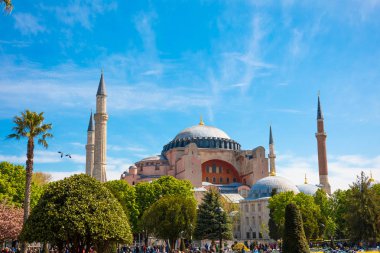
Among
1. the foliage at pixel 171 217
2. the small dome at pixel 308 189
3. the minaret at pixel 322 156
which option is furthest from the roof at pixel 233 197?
the foliage at pixel 171 217

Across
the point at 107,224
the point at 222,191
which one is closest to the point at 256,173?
the point at 222,191

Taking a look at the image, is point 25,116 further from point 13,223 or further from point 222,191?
point 222,191

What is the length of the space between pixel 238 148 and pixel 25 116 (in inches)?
2140

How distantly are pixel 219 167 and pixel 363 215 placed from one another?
41.1 meters

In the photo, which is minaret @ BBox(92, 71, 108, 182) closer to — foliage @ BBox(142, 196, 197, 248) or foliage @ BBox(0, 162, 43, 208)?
foliage @ BBox(0, 162, 43, 208)

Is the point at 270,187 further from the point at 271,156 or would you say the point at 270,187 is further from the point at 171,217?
the point at 171,217

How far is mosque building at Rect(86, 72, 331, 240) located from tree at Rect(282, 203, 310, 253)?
3426cm

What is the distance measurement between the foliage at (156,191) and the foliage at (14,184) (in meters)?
10.7

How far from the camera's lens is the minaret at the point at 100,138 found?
5675 centimetres

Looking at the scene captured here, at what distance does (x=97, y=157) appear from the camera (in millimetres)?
57531

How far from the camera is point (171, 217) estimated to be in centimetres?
3588

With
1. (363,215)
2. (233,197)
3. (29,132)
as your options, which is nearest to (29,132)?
(29,132)

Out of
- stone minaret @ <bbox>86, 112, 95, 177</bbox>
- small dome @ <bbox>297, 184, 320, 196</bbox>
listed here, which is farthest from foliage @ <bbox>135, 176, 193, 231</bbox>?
stone minaret @ <bbox>86, 112, 95, 177</bbox>

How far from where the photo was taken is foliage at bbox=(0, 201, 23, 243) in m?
31.8
